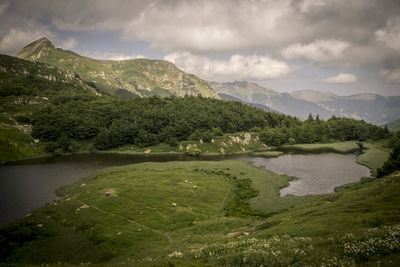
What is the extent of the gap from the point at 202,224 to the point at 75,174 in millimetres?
70394

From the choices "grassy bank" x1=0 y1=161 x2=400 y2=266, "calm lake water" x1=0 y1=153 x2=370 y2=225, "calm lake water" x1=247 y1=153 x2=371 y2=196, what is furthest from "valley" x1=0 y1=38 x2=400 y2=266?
"calm lake water" x1=247 y1=153 x2=371 y2=196

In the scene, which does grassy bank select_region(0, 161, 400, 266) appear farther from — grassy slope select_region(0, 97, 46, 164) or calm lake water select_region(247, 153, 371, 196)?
grassy slope select_region(0, 97, 46, 164)

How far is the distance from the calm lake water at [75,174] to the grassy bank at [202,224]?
6.88 metres

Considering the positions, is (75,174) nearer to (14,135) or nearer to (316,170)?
(14,135)

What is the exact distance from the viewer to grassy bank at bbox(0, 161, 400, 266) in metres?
22.7

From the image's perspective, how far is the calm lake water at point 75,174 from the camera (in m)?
65.5

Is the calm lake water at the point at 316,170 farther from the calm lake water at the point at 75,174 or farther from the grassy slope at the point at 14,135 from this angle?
the grassy slope at the point at 14,135

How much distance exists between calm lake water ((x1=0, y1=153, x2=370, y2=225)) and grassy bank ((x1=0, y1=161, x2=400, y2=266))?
22.6ft

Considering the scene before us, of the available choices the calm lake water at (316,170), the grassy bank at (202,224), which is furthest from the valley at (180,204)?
the calm lake water at (316,170)

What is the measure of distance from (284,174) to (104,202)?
240 feet

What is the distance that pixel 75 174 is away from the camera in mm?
95438

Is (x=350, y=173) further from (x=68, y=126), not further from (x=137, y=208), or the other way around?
(x=68, y=126)

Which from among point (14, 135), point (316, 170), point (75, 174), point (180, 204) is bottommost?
point (180, 204)

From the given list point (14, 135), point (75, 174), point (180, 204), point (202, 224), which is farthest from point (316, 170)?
point (14, 135)
